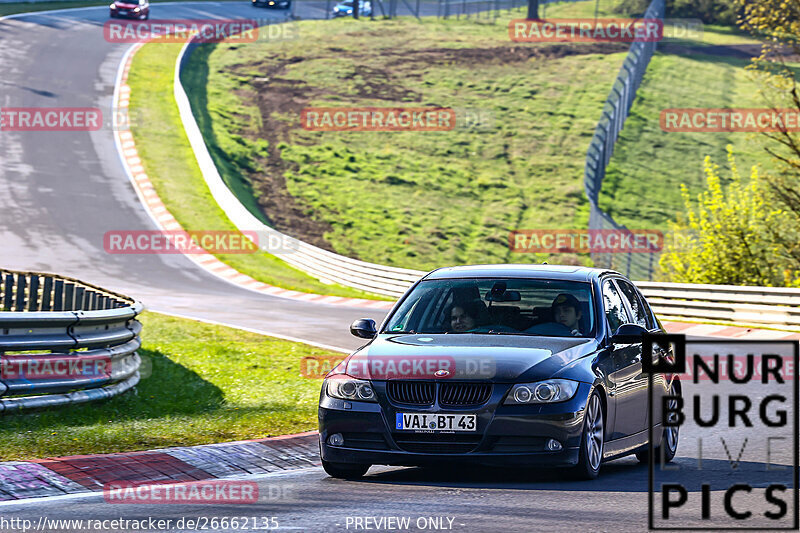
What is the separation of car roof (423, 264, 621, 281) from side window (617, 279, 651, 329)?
36 cm

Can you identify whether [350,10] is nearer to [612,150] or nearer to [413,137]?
[413,137]

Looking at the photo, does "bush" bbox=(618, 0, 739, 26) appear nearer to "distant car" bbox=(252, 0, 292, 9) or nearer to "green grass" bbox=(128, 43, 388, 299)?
"distant car" bbox=(252, 0, 292, 9)

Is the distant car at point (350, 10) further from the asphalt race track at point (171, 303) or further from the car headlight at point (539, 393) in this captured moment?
the car headlight at point (539, 393)

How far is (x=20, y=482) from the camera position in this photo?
7781 mm

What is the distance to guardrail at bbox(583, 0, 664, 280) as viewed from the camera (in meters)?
32.0

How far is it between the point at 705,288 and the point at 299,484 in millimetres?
17457

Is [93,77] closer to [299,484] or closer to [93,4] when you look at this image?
[93,4]

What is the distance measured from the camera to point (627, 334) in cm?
868

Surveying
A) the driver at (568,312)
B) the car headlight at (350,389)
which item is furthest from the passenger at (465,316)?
the car headlight at (350,389)

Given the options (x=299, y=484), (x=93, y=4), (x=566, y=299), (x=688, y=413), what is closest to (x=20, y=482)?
(x=299, y=484)

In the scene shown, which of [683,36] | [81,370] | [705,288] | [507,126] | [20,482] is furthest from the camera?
[683,36]

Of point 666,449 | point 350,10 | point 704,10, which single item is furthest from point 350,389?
point 704,10

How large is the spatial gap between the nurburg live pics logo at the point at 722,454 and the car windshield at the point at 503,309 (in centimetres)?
61

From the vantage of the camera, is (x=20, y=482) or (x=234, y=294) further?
(x=234, y=294)
